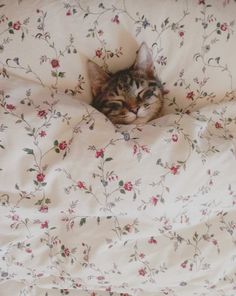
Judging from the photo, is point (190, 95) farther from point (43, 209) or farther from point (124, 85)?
point (43, 209)

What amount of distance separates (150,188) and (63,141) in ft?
0.78

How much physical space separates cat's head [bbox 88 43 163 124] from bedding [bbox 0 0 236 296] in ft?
0.10

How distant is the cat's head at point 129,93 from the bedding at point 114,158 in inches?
1.2

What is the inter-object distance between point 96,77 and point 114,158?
266 millimetres

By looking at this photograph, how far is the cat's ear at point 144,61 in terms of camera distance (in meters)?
1.05

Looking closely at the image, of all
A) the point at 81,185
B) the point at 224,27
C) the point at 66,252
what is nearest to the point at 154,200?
the point at 81,185

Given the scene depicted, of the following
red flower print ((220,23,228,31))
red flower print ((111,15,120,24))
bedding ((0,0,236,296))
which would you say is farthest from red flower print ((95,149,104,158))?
red flower print ((220,23,228,31))

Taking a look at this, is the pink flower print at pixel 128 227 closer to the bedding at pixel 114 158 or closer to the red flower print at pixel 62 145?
the bedding at pixel 114 158

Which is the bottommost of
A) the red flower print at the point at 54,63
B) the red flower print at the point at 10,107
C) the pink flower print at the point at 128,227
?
the pink flower print at the point at 128,227

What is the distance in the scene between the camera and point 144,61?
108 cm

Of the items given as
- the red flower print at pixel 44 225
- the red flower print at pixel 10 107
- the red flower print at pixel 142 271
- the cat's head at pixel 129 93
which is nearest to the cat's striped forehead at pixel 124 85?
the cat's head at pixel 129 93

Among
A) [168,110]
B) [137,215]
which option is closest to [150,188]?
[137,215]

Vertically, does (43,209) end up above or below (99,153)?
below

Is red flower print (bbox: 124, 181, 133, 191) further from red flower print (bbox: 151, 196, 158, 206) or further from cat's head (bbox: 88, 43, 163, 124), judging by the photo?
cat's head (bbox: 88, 43, 163, 124)
